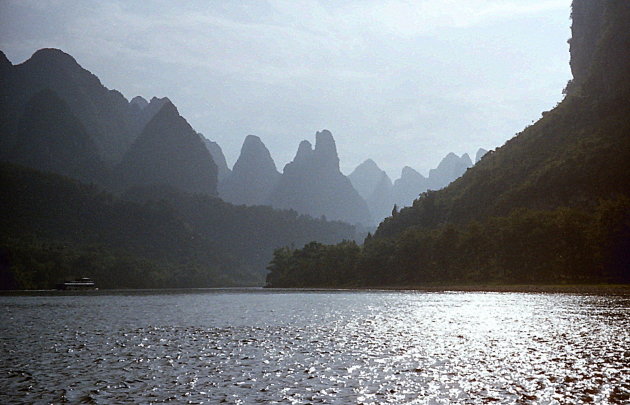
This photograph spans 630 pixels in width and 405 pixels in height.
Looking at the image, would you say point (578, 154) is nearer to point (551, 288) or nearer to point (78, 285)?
point (551, 288)

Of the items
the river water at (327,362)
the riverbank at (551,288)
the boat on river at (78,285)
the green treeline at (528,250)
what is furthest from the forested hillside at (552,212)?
the boat on river at (78,285)

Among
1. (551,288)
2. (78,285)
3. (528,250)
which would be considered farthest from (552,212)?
(78,285)

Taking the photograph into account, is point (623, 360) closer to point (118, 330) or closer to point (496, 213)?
point (118, 330)

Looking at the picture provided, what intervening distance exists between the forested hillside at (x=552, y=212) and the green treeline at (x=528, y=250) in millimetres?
222

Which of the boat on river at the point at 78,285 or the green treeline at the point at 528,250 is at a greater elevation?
the green treeline at the point at 528,250

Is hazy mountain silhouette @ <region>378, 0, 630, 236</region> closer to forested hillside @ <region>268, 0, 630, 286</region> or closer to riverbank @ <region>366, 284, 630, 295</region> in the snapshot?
forested hillside @ <region>268, 0, 630, 286</region>

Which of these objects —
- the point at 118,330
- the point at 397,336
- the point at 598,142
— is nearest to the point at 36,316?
the point at 118,330

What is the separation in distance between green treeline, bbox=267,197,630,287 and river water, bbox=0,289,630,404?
64020 mm

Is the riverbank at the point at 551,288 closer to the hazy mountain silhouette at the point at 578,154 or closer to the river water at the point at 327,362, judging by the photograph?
the hazy mountain silhouette at the point at 578,154

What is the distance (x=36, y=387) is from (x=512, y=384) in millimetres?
20113

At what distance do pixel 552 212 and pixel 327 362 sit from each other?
379 ft

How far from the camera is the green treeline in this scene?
10875 cm

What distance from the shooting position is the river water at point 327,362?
20.8 metres

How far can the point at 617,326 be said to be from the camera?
1640 inches
